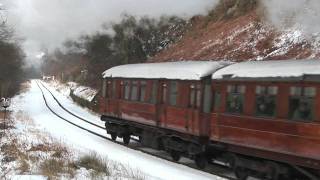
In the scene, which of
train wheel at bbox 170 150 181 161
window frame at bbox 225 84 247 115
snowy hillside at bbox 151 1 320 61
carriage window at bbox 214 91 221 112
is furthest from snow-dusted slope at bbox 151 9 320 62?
window frame at bbox 225 84 247 115

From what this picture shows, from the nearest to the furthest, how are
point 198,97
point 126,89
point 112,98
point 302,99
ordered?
point 302,99, point 198,97, point 126,89, point 112,98

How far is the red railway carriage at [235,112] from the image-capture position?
11.5 metres

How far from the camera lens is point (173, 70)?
1683cm

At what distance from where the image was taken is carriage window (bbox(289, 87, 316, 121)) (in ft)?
36.8

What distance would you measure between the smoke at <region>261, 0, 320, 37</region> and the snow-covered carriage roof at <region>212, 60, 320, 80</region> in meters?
8.53

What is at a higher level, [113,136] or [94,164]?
[94,164]

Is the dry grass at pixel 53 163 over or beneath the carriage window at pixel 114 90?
beneath

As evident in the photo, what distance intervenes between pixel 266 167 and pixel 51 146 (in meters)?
8.10

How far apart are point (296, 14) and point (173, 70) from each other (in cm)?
1244

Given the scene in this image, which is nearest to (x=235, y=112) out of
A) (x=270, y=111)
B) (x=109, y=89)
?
(x=270, y=111)

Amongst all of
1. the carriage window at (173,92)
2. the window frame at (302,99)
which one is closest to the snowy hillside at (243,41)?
the carriage window at (173,92)

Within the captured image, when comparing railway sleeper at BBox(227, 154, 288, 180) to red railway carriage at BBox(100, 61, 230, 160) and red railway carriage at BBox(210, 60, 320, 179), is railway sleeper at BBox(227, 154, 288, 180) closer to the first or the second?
red railway carriage at BBox(210, 60, 320, 179)

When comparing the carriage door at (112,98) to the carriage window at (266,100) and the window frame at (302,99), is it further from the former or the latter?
the window frame at (302,99)

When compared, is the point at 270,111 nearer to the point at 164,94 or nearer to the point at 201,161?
the point at 201,161
